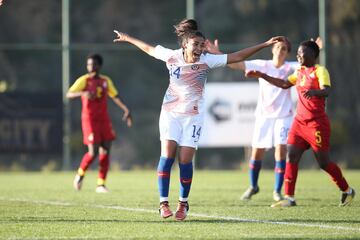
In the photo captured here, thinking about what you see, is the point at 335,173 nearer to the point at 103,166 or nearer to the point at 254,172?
the point at 254,172

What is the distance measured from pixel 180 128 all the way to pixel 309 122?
1.85m

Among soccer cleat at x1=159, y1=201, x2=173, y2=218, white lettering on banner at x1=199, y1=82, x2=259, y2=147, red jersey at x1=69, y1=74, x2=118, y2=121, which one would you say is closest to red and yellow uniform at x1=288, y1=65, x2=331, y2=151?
soccer cleat at x1=159, y1=201, x2=173, y2=218

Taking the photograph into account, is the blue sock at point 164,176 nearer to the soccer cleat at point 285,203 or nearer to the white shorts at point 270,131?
the soccer cleat at point 285,203

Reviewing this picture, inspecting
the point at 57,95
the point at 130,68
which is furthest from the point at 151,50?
the point at 130,68

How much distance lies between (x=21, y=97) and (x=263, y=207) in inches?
419

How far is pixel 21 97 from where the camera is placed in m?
20.5

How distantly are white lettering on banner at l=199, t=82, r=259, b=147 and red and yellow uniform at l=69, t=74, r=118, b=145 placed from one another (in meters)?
6.17

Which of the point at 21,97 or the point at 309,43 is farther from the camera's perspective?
the point at 21,97

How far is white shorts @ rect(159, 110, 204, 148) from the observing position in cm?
935

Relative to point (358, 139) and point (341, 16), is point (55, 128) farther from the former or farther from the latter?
point (341, 16)

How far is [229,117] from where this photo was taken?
20406 mm

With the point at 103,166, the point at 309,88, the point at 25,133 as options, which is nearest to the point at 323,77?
the point at 309,88

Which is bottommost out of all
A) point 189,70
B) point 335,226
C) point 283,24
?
point 335,226

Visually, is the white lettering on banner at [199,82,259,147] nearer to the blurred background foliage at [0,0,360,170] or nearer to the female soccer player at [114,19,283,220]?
the blurred background foliage at [0,0,360,170]
